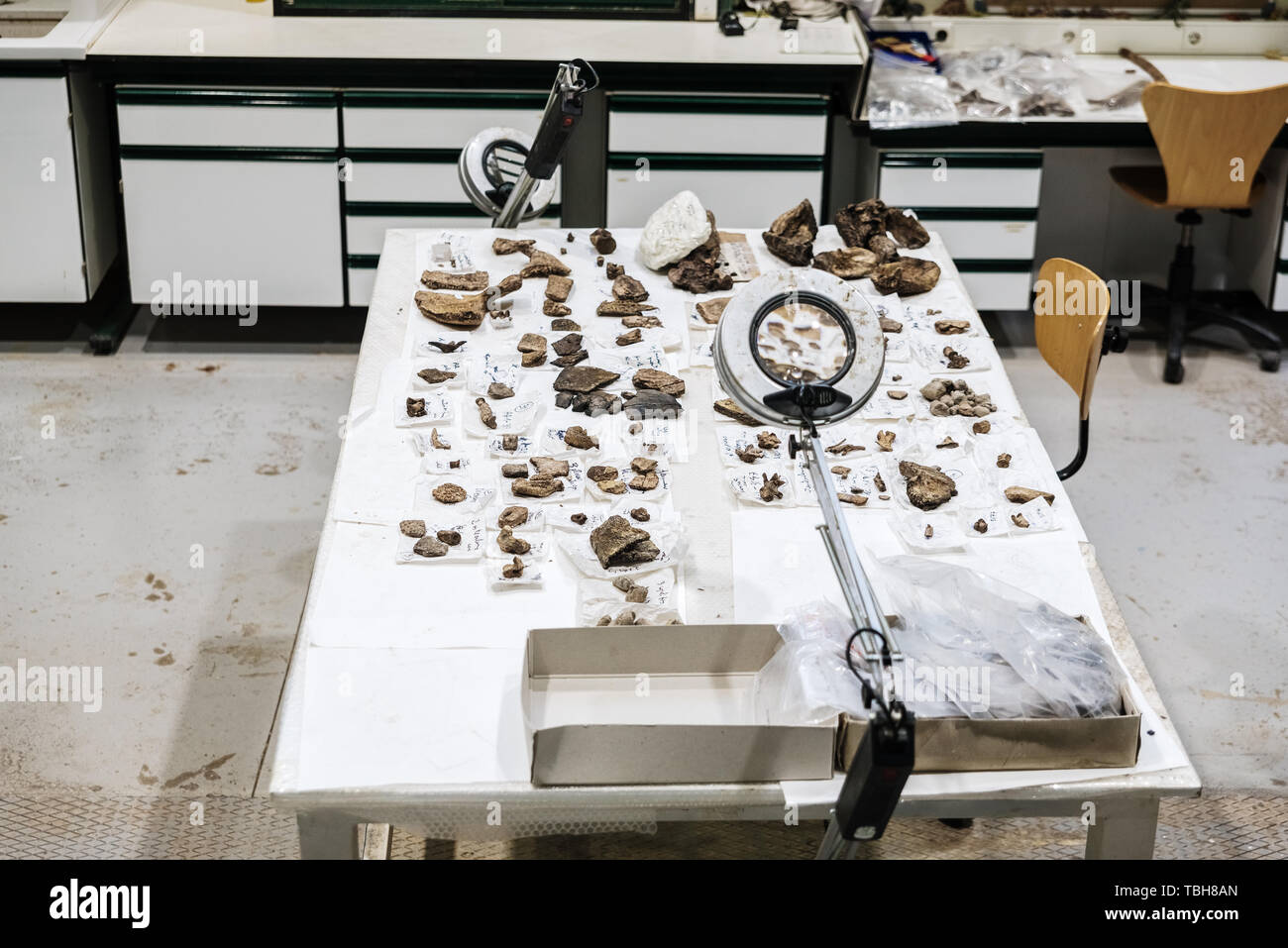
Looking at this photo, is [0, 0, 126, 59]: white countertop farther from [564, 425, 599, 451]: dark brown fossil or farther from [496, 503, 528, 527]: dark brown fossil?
[496, 503, 528, 527]: dark brown fossil

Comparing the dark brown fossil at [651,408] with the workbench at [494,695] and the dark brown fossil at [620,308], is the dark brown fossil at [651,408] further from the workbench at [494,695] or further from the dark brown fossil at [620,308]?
the dark brown fossil at [620,308]

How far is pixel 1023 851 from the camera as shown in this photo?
9.75 ft

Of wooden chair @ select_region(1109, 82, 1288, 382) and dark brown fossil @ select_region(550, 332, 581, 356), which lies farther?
wooden chair @ select_region(1109, 82, 1288, 382)

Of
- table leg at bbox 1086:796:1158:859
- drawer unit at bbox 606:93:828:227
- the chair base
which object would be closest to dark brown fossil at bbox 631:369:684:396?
table leg at bbox 1086:796:1158:859

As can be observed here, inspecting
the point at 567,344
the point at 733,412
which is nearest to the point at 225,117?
the point at 567,344

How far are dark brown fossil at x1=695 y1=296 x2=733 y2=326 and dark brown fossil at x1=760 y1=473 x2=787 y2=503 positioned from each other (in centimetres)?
66

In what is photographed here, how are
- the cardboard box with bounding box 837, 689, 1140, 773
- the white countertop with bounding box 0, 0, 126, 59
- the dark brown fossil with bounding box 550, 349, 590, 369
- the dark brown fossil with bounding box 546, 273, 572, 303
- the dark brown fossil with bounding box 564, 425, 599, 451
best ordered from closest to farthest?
the cardboard box with bounding box 837, 689, 1140, 773
the dark brown fossil with bounding box 564, 425, 599, 451
the dark brown fossil with bounding box 550, 349, 590, 369
the dark brown fossil with bounding box 546, 273, 572, 303
the white countertop with bounding box 0, 0, 126, 59

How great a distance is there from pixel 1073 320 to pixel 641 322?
0.93m

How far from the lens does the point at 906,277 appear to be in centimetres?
363

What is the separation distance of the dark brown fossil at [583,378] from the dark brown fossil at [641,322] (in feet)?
0.84

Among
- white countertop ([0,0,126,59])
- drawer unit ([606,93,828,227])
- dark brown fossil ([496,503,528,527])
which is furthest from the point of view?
drawer unit ([606,93,828,227])

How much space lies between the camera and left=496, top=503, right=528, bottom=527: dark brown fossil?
270cm

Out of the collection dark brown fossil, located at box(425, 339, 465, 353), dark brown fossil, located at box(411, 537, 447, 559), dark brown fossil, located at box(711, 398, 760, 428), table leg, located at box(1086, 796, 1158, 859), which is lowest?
table leg, located at box(1086, 796, 1158, 859)

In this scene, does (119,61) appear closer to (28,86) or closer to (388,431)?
(28,86)
